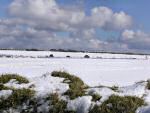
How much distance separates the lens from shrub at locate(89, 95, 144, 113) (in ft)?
32.0

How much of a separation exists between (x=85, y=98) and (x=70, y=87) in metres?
1.26

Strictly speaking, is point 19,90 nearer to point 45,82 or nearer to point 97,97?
point 45,82

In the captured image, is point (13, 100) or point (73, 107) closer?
point (73, 107)

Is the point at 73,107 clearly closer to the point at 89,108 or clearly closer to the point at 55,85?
the point at 89,108

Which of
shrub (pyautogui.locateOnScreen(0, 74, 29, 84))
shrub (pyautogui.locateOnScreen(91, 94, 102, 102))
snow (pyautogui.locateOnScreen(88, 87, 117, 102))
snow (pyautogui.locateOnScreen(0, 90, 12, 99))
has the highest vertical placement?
shrub (pyautogui.locateOnScreen(0, 74, 29, 84))

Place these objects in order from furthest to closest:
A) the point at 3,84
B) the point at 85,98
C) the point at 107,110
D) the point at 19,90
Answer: the point at 3,84 → the point at 19,90 → the point at 85,98 → the point at 107,110

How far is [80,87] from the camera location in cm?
1149

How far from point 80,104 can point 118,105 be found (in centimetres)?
99

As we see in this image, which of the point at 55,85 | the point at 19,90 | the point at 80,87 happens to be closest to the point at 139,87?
the point at 80,87

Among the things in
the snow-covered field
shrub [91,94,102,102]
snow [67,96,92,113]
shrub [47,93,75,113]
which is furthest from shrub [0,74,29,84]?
shrub [91,94,102,102]

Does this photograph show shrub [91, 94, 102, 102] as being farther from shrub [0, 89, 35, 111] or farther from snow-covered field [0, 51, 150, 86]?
snow-covered field [0, 51, 150, 86]

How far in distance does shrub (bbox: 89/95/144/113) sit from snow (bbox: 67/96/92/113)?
0.73 feet

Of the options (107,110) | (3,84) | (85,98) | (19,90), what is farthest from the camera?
(3,84)

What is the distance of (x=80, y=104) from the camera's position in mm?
10188
